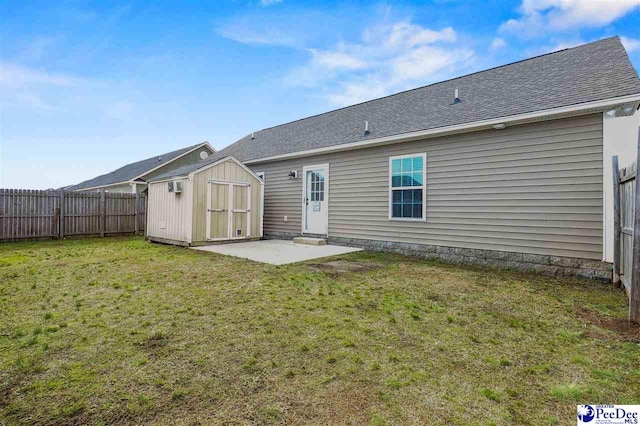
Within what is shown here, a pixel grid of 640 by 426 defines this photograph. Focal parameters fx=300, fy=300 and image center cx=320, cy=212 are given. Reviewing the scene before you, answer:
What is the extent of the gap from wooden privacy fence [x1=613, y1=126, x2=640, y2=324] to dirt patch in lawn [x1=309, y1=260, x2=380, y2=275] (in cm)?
337

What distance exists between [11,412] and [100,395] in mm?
389

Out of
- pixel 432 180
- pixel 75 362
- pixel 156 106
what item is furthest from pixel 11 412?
pixel 156 106

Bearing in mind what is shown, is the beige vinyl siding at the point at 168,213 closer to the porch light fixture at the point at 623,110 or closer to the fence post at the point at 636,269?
the fence post at the point at 636,269

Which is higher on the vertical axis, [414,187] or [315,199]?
[414,187]

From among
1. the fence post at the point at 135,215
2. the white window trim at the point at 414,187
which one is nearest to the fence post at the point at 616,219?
the white window trim at the point at 414,187

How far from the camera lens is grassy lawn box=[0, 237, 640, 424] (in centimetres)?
167

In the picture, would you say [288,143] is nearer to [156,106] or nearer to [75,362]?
[156,106]

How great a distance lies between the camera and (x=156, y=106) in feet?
44.9

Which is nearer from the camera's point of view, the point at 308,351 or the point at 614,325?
the point at 308,351

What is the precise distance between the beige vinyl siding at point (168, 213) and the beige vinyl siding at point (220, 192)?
0.22m

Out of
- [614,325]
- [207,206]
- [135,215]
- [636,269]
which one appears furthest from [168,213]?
[636,269]

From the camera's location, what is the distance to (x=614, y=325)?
2928mm

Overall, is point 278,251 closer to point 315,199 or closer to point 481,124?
point 315,199

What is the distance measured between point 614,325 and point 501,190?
337 cm
